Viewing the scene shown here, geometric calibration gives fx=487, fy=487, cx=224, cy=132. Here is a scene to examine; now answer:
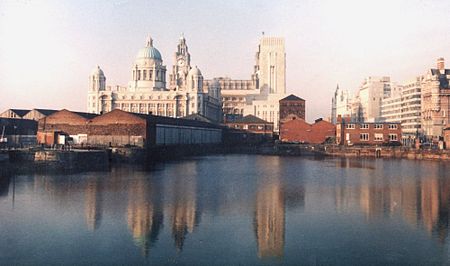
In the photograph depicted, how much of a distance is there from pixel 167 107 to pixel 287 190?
11602cm

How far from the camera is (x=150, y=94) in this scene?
146750 mm

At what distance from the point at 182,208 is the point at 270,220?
17.0ft

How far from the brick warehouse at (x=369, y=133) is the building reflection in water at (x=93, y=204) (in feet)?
230

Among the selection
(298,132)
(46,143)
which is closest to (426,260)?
(46,143)

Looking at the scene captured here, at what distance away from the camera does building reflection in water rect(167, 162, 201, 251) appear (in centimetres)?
2108

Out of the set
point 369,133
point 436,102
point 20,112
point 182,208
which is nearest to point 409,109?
point 436,102

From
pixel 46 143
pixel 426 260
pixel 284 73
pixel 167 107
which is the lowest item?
pixel 426 260

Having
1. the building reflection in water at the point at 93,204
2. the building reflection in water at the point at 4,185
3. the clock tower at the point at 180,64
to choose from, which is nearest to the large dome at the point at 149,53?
the clock tower at the point at 180,64

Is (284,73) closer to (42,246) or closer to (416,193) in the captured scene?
(416,193)

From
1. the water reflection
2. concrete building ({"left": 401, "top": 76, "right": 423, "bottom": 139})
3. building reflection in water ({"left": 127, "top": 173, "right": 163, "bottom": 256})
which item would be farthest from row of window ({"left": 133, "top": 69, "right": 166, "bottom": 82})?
the water reflection

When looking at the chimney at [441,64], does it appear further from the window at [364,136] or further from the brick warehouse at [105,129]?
the brick warehouse at [105,129]

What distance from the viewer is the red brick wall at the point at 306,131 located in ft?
347

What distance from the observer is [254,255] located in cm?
1795

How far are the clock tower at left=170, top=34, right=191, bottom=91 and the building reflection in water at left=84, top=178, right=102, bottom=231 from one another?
151 meters
